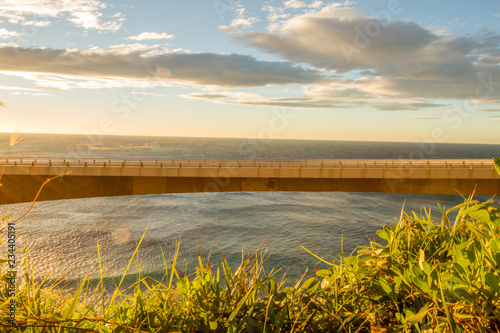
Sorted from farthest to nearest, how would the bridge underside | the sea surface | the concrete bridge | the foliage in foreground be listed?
the concrete bridge → the bridge underside → the sea surface → the foliage in foreground

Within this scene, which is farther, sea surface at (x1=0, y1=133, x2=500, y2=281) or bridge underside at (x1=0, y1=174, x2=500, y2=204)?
bridge underside at (x1=0, y1=174, x2=500, y2=204)

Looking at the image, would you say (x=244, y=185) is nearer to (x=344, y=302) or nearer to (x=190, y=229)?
(x=190, y=229)

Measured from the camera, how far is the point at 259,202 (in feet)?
149

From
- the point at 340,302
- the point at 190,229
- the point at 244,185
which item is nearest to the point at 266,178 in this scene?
the point at 244,185

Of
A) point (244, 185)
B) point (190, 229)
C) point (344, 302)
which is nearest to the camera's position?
point (344, 302)

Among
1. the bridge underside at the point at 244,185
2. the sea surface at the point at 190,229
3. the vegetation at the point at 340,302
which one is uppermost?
the vegetation at the point at 340,302

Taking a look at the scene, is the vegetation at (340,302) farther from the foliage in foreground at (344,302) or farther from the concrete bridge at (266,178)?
the concrete bridge at (266,178)

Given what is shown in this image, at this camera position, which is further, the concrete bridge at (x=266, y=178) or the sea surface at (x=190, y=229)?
the concrete bridge at (x=266, y=178)

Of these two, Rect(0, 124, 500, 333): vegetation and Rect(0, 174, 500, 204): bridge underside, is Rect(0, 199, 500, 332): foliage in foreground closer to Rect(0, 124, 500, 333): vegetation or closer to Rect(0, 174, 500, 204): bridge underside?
Rect(0, 124, 500, 333): vegetation

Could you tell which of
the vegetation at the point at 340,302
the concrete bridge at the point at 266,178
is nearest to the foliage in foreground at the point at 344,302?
the vegetation at the point at 340,302

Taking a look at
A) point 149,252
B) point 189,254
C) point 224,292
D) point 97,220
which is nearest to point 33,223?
point 97,220

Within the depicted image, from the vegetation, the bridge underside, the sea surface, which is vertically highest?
the vegetation

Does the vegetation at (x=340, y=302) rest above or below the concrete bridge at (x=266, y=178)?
above

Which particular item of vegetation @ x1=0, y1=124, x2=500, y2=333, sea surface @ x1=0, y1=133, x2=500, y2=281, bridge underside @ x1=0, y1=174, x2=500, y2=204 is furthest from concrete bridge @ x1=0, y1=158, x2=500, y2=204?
vegetation @ x1=0, y1=124, x2=500, y2=333
